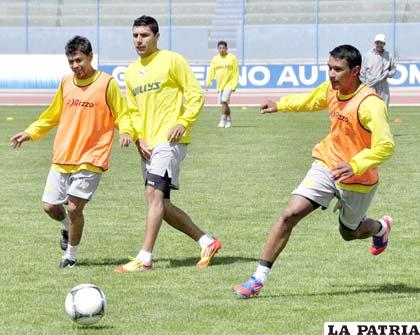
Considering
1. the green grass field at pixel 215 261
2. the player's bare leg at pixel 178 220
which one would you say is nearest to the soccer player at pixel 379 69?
the green grass field at pixel 215 261

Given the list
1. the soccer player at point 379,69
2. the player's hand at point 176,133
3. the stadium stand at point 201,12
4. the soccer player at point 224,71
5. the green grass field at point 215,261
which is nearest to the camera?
the green grass field at point 215,261

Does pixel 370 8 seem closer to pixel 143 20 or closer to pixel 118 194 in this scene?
pixel 118 194

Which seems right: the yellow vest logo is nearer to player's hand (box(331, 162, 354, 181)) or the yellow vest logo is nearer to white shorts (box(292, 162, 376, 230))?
white shorts (box(292, 162, 376, 230))

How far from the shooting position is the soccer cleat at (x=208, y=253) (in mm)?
9977

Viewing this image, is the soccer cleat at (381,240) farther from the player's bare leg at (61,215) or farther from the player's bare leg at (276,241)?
the player's bare leg at (61,215)

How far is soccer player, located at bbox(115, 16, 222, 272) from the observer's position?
9836 mm

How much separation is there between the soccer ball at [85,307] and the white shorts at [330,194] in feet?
6.06

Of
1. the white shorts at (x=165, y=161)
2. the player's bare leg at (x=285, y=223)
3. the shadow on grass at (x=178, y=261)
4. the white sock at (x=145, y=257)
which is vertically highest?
the white shorts at (x=165, y=161)

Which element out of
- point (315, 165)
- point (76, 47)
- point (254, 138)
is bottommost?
point (254, 138)

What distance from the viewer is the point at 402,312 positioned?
310 inches

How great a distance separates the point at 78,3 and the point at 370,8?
43.8ft

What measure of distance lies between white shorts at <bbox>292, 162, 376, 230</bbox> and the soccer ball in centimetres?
185

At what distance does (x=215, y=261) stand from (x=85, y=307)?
2.98 meters

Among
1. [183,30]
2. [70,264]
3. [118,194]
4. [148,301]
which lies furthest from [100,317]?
[183,30]
